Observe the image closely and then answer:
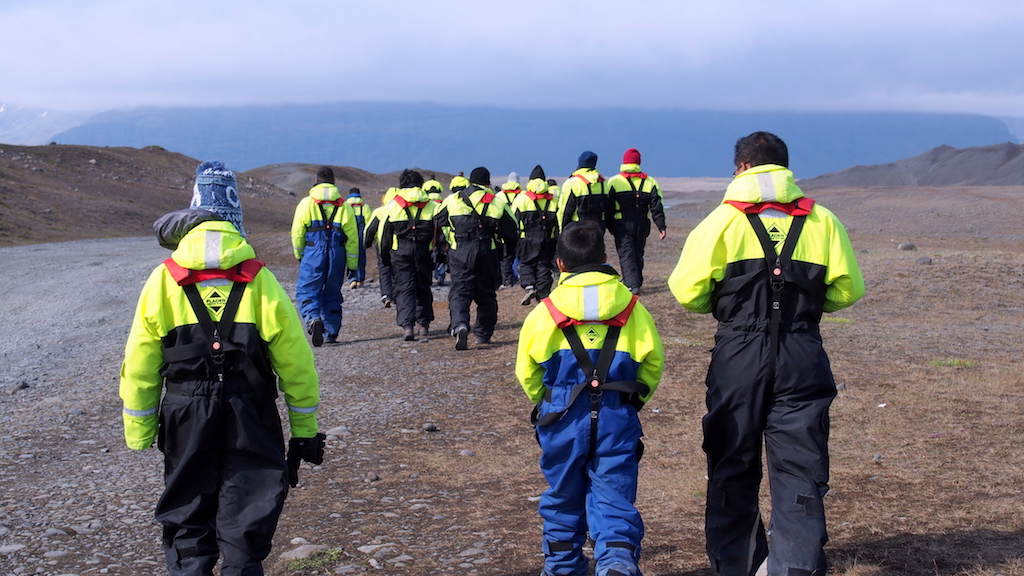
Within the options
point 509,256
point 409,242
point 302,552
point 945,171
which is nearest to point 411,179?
point 409,242

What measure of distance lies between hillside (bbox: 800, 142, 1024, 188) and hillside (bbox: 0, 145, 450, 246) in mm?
54066

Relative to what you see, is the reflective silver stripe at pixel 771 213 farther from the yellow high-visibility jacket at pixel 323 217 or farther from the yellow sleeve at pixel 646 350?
the yellow high-visibility jacket at pixel 323 217

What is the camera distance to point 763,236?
400 cm

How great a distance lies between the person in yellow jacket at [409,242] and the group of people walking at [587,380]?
710 cm

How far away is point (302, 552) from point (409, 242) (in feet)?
22.6

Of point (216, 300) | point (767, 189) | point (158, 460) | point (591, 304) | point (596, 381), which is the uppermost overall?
A: point (767, 189)

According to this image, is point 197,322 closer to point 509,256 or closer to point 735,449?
point 735,449

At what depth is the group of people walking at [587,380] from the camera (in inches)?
143

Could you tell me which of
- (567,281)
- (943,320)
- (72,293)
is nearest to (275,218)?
(72,293)

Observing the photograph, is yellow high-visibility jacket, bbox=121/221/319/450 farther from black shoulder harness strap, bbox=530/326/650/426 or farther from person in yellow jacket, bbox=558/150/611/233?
person in yellow jacket, bbox=558/150/611/233

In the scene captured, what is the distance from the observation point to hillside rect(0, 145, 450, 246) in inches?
1232

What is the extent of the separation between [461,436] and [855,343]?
5.12 m

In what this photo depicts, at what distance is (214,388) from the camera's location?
3.63m

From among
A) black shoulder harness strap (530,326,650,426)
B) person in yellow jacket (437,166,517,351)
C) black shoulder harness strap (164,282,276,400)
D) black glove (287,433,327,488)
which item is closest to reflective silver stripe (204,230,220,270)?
black shoulder harness strap (164,282,276,400)
